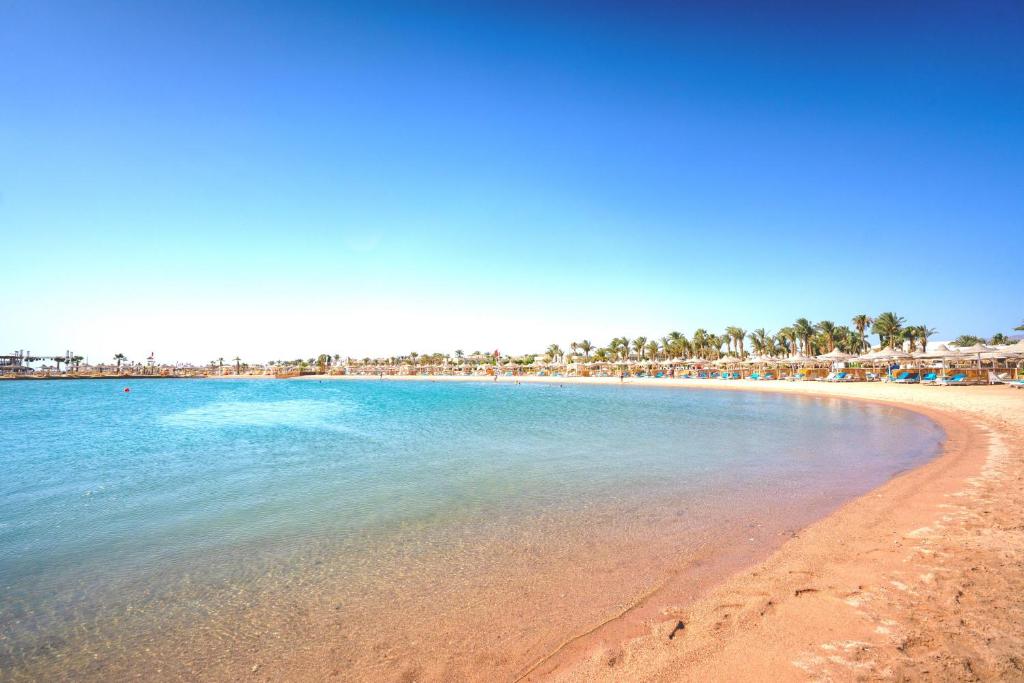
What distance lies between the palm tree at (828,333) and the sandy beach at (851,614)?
299 feet

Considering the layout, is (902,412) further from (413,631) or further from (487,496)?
(413,631)

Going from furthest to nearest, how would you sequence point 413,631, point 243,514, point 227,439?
point 227,439
point 243,514
point 413,631

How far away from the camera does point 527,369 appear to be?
400 ft

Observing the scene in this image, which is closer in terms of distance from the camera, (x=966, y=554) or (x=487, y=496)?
(x=966, y=554)

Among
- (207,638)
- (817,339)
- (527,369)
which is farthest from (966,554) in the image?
(527,369)

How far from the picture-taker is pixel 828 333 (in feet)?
278

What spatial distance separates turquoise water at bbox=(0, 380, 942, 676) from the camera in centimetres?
547

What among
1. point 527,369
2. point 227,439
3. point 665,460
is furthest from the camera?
point 527,369

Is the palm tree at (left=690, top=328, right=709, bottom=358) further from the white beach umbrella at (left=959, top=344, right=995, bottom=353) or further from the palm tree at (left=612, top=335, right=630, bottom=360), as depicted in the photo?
the white beach umbrella at (left=959, top=344, right=995, bottom=353)

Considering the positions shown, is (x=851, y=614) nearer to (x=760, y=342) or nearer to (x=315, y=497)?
(x=315, y=497)

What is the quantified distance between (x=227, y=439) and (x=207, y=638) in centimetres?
1616

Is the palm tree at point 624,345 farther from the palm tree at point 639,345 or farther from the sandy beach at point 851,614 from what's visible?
the sandy beach at point 851,614

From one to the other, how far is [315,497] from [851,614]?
8.71 metres

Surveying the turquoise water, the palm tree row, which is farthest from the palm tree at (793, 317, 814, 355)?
the turquoise water
